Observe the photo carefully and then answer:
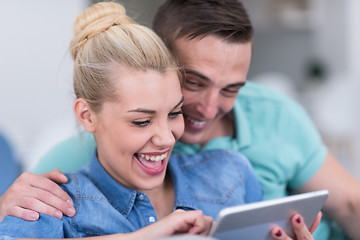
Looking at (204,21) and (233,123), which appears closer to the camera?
(204,21)

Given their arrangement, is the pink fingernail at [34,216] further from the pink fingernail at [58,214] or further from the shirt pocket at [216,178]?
the shirt pocket at [216,178]

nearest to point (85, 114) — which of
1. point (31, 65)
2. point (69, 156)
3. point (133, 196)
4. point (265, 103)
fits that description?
point (133, 196)

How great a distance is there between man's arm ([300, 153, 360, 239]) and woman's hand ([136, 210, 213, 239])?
0.61 m

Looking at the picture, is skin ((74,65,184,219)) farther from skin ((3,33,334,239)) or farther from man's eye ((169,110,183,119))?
skin ((3,33,334,239))

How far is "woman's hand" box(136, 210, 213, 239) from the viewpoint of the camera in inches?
31.1

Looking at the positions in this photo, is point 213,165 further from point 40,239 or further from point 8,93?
point 8,93

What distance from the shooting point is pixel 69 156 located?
140 cm

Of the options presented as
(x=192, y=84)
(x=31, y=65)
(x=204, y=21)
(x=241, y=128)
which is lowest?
(x=31, y=65)

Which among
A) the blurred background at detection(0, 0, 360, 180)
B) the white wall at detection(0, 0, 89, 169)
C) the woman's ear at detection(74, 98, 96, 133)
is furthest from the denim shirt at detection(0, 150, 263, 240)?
the white wall at detection(0, 0, 89, 169)

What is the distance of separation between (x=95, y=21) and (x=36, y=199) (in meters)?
0.43

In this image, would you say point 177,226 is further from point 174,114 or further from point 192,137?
point 192,137

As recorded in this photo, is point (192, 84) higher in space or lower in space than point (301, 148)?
higher

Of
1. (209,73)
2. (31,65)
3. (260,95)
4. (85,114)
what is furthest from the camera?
(31,65)

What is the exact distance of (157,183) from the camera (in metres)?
0.98
